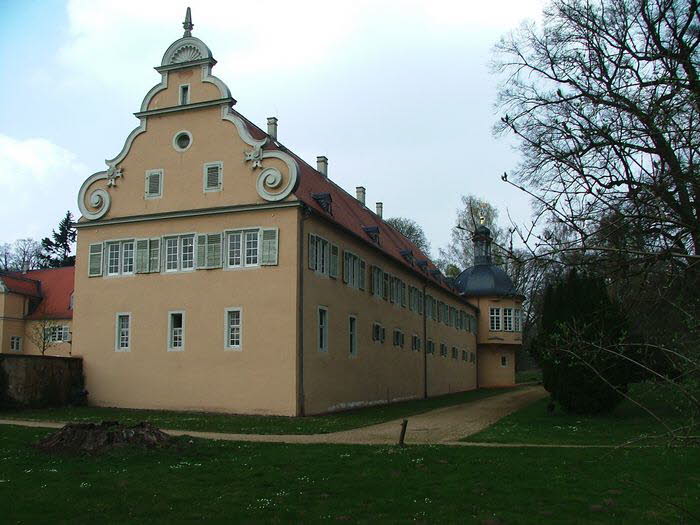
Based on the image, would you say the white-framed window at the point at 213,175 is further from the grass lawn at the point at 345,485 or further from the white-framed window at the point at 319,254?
the grass lawn at the point at 345,485

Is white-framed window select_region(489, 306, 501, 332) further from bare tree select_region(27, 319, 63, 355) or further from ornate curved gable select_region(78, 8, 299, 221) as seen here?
ornate curved gable select_region(78, 8, 299, 221)

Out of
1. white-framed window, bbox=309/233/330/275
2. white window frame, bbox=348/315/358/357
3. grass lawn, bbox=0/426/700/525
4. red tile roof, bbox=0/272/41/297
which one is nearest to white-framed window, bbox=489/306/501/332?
white window frame, bbox=348/315/358/357

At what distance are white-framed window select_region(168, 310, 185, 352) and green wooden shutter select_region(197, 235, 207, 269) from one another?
5.92 feet

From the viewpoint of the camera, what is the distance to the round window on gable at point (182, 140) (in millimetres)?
27625

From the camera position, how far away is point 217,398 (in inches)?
1000

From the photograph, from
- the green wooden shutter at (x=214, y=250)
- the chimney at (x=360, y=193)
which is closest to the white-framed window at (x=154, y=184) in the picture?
the green wooden shutter at (x=214, y=250)

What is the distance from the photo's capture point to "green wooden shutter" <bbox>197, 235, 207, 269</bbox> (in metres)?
26.3

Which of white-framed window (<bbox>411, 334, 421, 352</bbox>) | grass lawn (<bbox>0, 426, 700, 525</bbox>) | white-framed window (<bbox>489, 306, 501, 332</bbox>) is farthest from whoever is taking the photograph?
white-framed window (<bbox>489, 306, 501, 332</bbox>)

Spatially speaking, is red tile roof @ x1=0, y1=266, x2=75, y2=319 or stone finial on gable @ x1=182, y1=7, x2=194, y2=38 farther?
red tile roof @ x1=0, y1=266, x2=75, y2=319

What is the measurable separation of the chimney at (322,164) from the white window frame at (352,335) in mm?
11551

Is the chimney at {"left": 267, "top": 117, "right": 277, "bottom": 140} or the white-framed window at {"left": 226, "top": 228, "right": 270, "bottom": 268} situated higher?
the chimney at {"left": 267, "top": 117, "right": 277, "bottom": 140}

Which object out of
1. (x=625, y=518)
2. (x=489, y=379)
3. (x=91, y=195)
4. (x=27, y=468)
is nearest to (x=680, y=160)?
(x=625, y=518)

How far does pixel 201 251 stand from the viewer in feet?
86.8

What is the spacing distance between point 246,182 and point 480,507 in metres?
18.0
